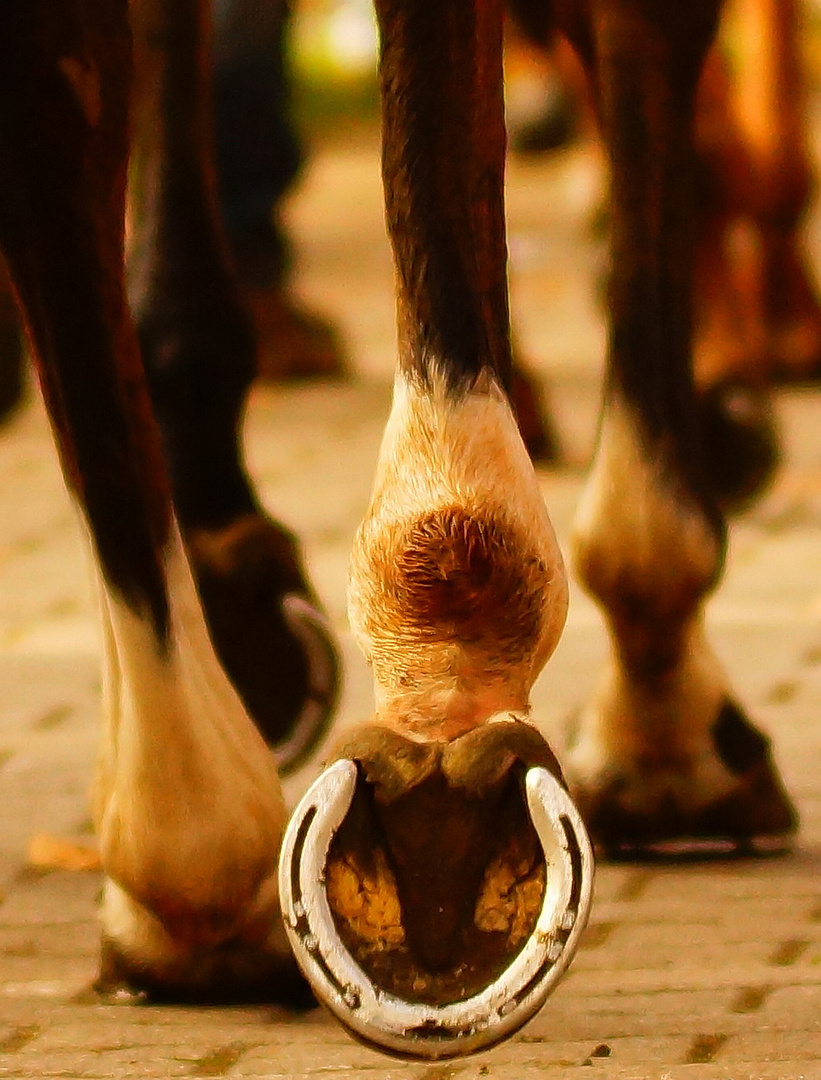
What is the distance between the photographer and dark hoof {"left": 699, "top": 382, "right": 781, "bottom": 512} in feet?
15.7

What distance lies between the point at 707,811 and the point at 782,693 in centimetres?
96

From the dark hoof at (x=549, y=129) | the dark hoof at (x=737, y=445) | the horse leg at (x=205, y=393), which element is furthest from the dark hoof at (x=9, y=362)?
the dark hoof at (x=549, y=129)

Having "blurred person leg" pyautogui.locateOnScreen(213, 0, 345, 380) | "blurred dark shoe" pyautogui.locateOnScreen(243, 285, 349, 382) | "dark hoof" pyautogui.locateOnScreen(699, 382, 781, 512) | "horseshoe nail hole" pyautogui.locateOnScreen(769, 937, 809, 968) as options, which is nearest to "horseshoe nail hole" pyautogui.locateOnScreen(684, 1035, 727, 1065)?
"horseshoe nail hole" pyautogui.locateOnScreen(769, 937, 809, 968)

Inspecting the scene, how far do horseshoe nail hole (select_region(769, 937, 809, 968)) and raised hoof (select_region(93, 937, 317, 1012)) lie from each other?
0.51m

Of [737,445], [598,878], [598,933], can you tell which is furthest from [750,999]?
[737,445]

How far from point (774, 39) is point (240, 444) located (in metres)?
4.96

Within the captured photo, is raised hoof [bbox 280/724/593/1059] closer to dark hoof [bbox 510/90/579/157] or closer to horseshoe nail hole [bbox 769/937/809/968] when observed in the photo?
horseshoe nail hole [bbox 769/937/809/968]

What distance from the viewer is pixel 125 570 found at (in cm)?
219

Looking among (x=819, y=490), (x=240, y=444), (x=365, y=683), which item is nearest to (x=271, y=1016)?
(x=240, y=444)

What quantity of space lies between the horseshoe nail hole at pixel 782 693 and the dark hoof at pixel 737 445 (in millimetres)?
1080

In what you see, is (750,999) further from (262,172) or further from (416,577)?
(262,172)

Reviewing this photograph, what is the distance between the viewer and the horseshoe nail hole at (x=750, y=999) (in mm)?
2229

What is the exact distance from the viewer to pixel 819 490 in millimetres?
5441

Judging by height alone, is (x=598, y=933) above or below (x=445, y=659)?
below
